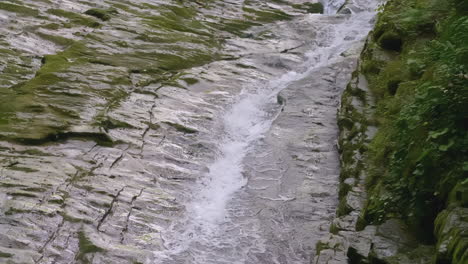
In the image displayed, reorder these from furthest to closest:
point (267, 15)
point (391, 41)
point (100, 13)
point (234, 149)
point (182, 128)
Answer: point (267, 15), point (100, 13), point (391, 41), point (182, 128), point (234, 149)

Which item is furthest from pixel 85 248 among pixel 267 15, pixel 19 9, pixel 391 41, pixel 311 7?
pixel 311 7

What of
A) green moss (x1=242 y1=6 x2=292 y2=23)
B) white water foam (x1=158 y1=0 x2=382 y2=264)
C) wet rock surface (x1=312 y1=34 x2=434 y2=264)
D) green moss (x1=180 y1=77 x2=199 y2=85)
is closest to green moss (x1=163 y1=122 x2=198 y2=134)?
white water foam (x1=158 y1=0 x2=382 y2=264)

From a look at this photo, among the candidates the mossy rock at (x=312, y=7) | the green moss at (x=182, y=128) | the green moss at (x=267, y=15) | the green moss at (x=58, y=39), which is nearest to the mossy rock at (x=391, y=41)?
the green moss at (x=182, y=128)

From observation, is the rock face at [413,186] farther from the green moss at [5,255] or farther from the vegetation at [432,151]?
the green moss at [5,255]

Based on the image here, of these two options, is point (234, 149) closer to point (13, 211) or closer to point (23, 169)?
point (23, 169)

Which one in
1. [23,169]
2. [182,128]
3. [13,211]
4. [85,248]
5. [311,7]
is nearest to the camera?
[85,248]

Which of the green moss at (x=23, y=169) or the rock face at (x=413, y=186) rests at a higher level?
the rock face at (x=413, y=186)

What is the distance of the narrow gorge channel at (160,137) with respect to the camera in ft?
29.7

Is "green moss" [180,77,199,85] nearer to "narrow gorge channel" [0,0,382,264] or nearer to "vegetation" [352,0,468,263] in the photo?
"narrow gorge channel" [0,0,382,264]

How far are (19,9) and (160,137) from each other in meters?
8.25

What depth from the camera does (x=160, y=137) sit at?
1241 cm

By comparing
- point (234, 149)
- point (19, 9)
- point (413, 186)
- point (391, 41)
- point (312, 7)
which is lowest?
point (312, 7)

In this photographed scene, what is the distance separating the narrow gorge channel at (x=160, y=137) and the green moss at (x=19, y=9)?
33mm

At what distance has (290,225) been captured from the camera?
9688 mm
